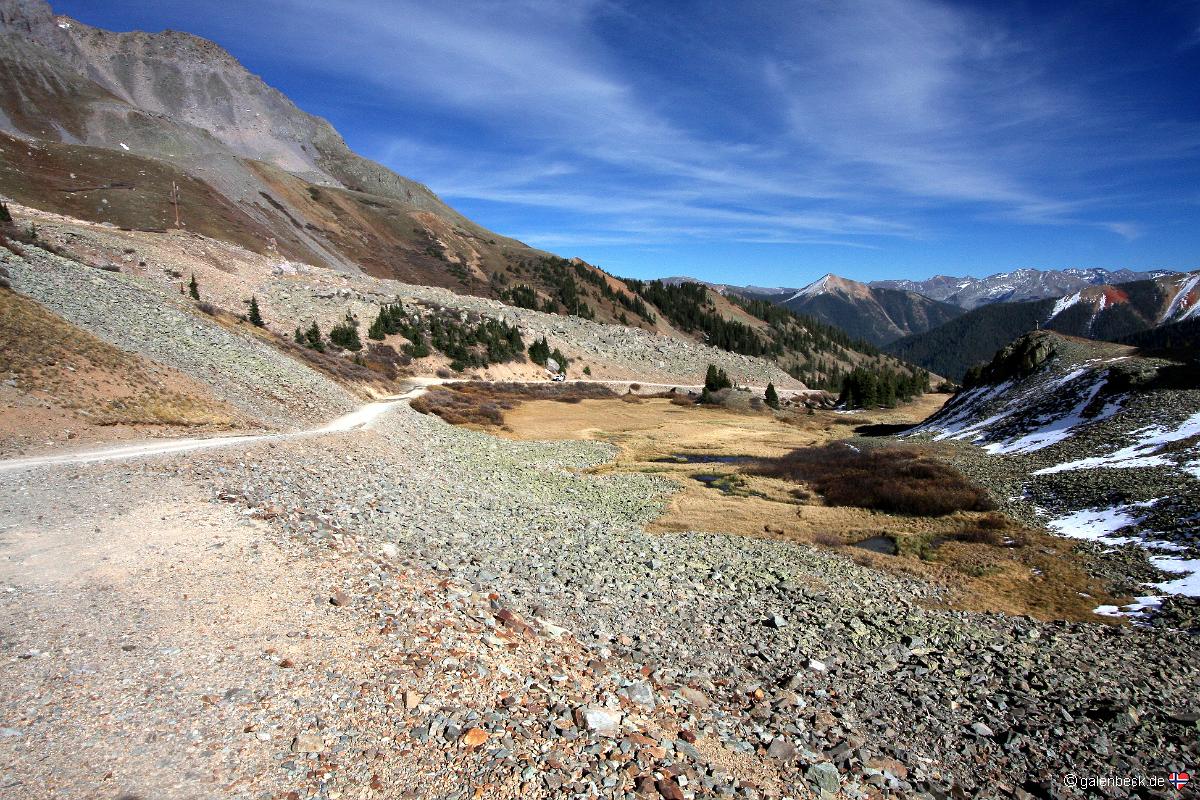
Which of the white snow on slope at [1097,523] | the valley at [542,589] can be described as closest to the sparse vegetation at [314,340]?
the valley at [542,589]

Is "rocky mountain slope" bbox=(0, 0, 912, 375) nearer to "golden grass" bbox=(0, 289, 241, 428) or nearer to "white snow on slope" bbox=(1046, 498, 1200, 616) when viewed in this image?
"golden grass" bbox=(0, 289, 241, 428)

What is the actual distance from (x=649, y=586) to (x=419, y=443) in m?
20.7

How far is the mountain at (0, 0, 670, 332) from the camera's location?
9344cm

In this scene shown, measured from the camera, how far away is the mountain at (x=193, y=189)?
93.4 m

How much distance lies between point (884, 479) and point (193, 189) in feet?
420

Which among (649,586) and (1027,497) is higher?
(1027,497)

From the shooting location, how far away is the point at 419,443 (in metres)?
33.7

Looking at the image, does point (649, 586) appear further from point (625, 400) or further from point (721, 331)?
point (721, 331)

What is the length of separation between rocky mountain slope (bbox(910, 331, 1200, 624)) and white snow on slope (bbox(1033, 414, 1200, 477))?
6cm

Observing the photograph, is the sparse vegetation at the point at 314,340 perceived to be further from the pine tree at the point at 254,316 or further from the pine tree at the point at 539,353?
the pine tree at the point at 539,353

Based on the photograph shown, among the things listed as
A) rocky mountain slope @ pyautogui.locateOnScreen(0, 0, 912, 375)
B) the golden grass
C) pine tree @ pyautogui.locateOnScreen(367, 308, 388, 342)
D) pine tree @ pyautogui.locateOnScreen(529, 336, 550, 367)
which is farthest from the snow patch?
rocky mountain slope @ pyautogui.locateOnScreen(0, 0, 912, 375)

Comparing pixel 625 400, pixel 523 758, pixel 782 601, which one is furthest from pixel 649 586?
pixel 625 400

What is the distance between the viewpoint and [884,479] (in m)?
32.6

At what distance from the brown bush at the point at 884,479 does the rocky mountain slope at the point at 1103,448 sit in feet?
6.86
